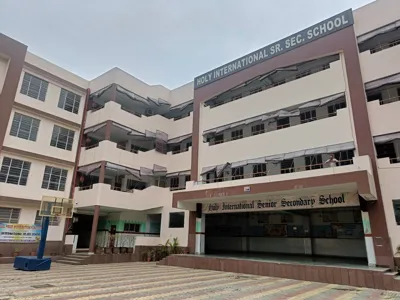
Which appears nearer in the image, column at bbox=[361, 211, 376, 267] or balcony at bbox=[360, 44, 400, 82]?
column at bbox=[361, 211, 376, 267]

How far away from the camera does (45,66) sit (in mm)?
18125

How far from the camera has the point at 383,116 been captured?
12734 millimetres

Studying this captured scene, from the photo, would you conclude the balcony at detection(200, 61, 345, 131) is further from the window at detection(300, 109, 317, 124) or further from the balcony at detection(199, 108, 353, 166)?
the balcony at detection(199, 108, 353, 166)

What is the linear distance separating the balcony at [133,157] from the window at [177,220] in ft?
9.71

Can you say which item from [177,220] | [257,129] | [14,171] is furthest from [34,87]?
[257,129]

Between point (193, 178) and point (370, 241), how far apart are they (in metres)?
10.1

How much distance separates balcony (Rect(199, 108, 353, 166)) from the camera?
44.8 ft

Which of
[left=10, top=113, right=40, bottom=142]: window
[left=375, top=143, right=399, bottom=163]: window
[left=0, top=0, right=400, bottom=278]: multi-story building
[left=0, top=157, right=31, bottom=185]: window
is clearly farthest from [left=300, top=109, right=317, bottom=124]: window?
[left=0, top=157, right=31, bottom=185]: window

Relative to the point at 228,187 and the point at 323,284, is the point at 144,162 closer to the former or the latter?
the point at 228,187

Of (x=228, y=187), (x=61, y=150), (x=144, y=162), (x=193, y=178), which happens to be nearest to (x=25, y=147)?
(x=61, y=150)

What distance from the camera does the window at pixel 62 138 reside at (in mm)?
18109

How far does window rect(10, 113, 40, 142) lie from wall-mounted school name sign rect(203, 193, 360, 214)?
34.7 feet

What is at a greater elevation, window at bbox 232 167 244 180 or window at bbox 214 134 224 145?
window at bbox 214 134 224 145

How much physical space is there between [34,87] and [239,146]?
12.3 m
